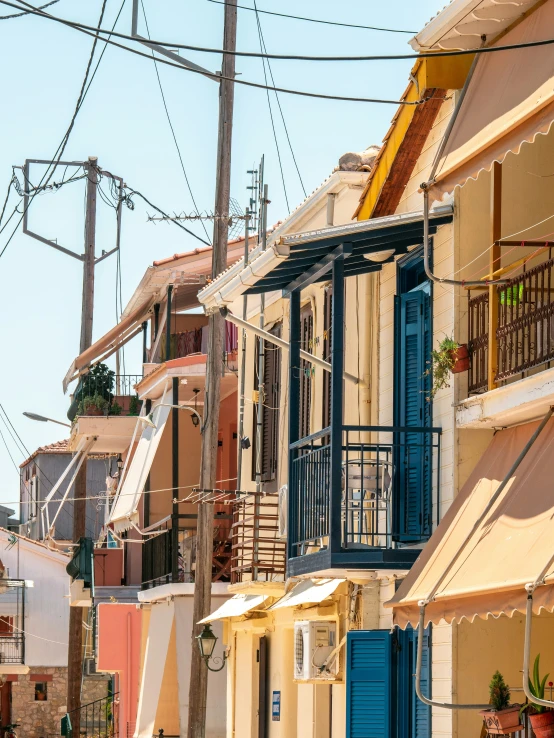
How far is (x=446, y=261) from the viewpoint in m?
13.0

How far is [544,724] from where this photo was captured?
10203 millimetres

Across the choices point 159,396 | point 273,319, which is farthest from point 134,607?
point 273,319

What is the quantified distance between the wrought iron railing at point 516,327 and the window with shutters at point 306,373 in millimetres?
5353

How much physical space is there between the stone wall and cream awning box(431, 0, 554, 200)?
35214 mm

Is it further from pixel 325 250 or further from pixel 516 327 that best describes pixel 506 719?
pixel 325 250

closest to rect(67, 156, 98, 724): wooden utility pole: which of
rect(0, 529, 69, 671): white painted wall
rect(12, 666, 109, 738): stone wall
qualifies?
rect(12, 666, 109, 738): stone wall

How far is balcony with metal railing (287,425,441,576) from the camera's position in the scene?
12.5 metres

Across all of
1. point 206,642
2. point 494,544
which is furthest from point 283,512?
point 494,544

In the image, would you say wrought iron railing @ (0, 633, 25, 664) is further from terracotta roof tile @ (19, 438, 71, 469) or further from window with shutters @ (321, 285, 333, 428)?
window with shutters @ (321, 285, 333, 428)

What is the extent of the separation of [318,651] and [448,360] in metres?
3.84

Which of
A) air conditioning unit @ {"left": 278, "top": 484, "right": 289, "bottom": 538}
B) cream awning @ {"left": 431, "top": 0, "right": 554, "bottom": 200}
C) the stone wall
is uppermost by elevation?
cream awning @ {"left": 431, "top": 0, "right": 554, "bottom": 200}

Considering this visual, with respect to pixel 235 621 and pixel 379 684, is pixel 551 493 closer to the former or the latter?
pixel 379 684

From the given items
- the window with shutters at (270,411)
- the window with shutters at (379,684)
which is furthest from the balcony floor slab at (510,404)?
the window with shutters at (270,411)

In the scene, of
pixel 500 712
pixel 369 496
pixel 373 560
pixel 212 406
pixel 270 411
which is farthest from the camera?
pixel 270 411
